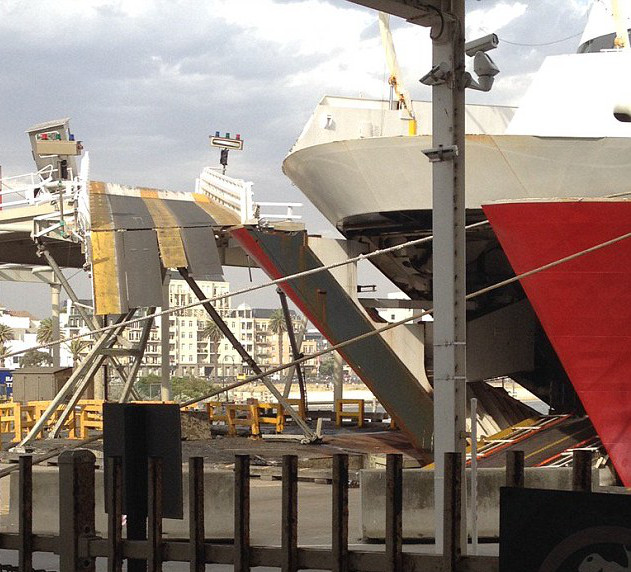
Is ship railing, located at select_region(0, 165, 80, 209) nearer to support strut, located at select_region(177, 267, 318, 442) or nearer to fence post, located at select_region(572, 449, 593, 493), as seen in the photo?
support strut, located at select_region(177, 267, 318, 442)

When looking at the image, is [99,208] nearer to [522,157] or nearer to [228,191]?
[228,191]

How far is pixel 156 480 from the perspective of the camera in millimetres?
8898

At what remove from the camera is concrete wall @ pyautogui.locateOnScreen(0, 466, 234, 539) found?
44.7ft

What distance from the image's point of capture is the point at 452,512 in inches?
316

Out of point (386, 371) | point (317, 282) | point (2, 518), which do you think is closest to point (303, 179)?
point (317, 282)

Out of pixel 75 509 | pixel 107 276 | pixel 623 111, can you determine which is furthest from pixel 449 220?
pixel 107 276

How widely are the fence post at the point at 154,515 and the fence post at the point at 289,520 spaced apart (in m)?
0.98

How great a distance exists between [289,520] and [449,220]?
2964 mm

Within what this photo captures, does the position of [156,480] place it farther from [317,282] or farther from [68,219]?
[68,219]

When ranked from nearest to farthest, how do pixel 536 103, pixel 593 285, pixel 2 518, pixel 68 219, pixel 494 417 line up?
pixel 2 518 → pixel 593 285 → pixel 536 103 → pixel 494 417 → pixel 68 219

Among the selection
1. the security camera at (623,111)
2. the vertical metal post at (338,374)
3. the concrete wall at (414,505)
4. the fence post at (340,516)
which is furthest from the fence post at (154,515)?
the vertical metal post at (338,374)

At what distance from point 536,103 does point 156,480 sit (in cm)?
1308

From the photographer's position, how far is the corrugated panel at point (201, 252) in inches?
916

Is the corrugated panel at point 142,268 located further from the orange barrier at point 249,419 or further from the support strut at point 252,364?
the orange barrier at point 249,419
